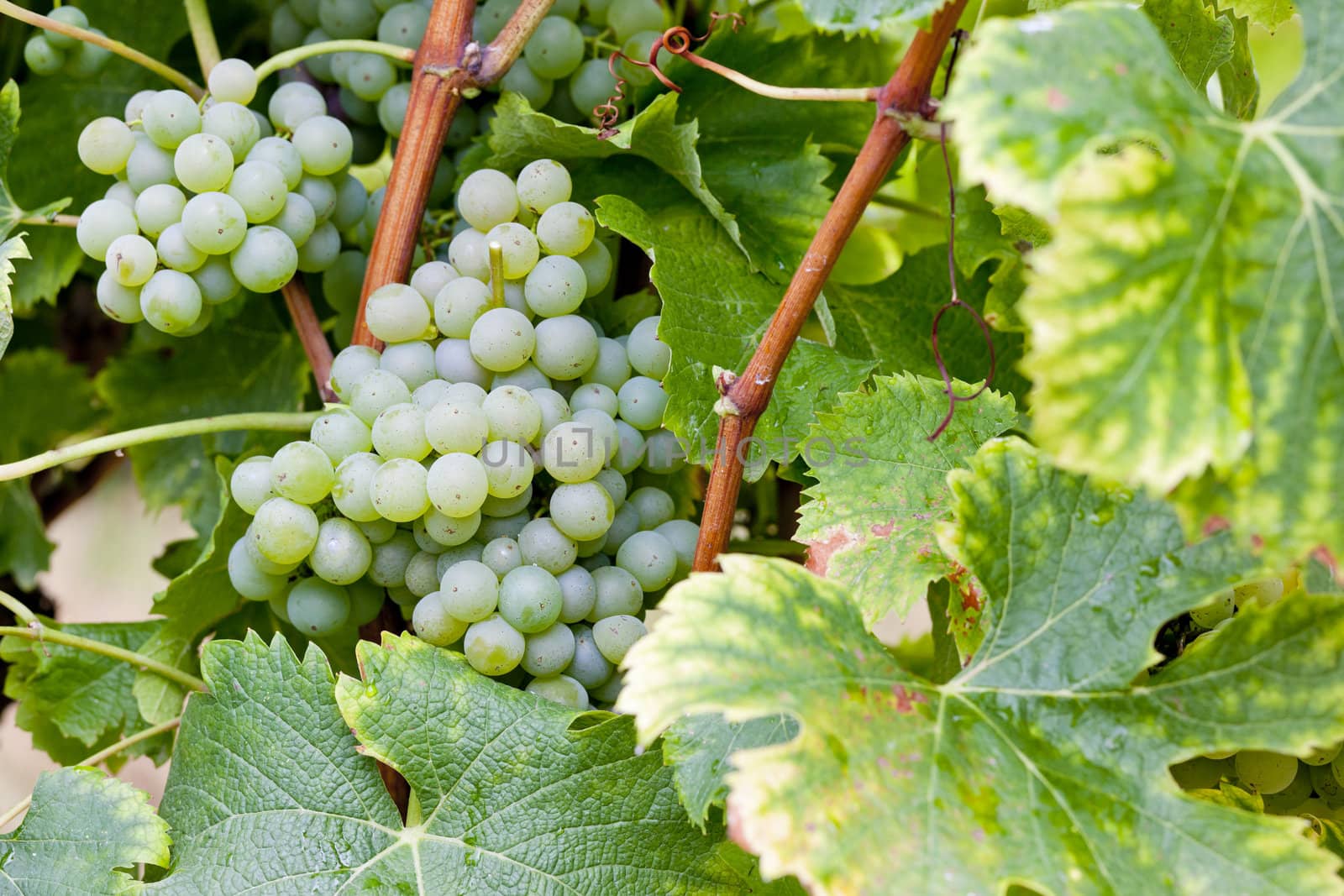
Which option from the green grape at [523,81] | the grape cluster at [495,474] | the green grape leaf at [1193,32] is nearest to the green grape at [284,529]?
the grape cluster at [495,474]

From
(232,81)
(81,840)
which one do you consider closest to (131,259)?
(232,81)

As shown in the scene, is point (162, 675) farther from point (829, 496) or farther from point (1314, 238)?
point (1314, 238)

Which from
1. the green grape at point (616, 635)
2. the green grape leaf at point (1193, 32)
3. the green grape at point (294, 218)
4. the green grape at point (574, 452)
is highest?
Answer: the green grape leaf at point (1193, 32)

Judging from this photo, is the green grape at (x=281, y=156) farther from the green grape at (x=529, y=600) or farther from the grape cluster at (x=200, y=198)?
the green grape at (x=529, y=600)

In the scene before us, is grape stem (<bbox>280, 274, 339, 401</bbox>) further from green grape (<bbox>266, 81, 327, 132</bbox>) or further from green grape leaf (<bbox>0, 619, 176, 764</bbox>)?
green grape leaf (<bbox>0, 619, 176, 764</bbox>)

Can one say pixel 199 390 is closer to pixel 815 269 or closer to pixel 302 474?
pixel 302 474

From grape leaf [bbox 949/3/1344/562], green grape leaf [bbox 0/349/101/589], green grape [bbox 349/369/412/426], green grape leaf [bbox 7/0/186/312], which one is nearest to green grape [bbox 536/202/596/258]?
green grape [bbox 349/369/412/426]
